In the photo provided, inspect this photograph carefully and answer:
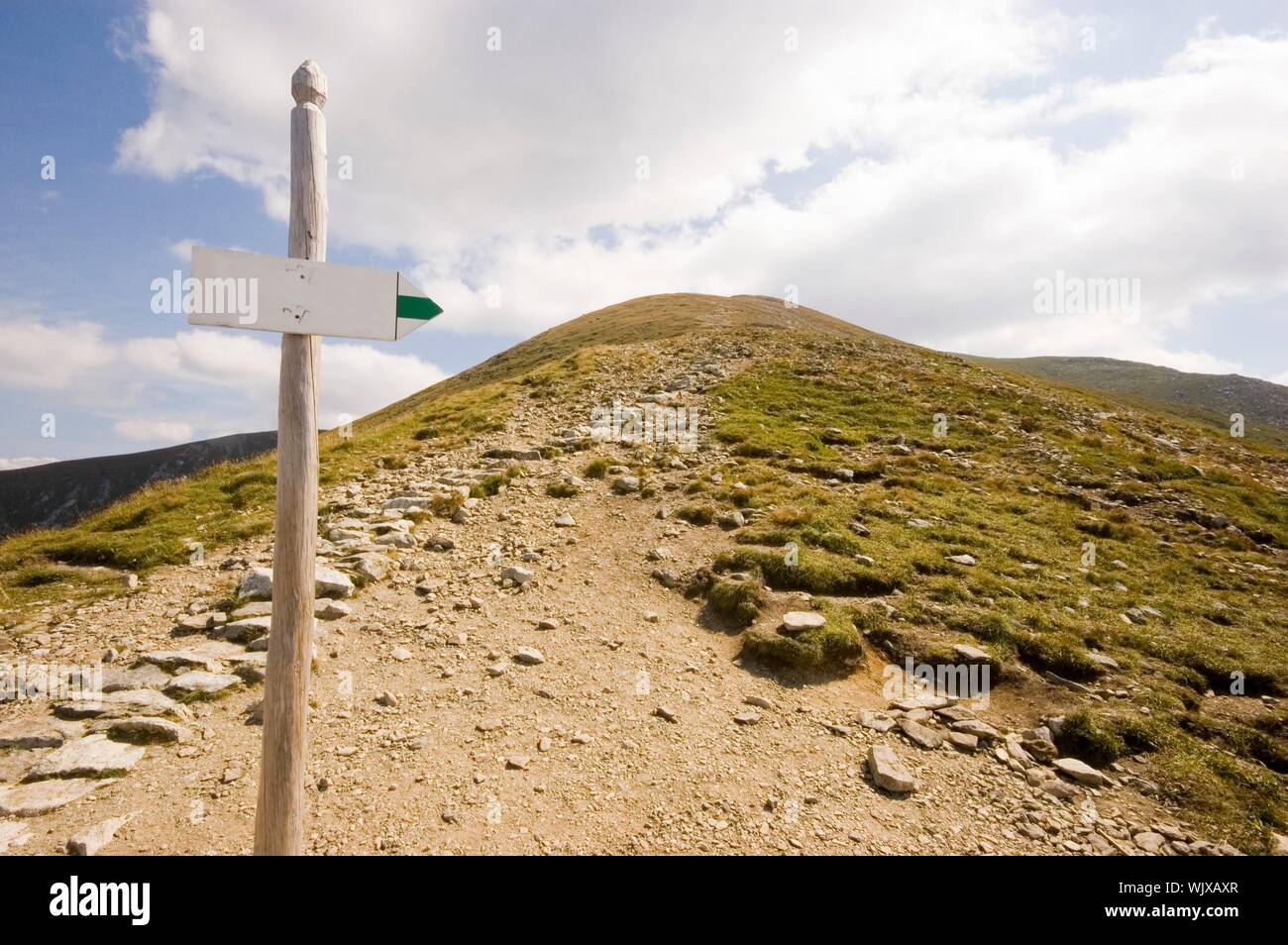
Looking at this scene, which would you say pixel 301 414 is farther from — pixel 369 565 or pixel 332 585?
pixel 369 565

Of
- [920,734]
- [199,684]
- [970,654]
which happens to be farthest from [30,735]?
[970,654]

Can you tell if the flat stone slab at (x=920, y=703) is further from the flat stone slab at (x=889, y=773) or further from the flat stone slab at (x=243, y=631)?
the flat stone slab at (x=243, y=631)

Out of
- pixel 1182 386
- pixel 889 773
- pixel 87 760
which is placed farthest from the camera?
pixel 1182 386

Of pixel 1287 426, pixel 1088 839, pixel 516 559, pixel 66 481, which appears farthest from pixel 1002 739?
pixel 1287 426

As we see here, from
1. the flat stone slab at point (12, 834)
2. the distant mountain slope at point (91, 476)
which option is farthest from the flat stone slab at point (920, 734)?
the distant mountain slope at point (91, 476)

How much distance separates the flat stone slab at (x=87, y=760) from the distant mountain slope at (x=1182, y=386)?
14776cm

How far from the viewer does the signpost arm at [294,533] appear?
3883 mm

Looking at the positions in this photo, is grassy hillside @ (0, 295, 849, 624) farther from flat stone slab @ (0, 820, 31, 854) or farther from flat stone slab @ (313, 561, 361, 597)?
flat stone slab @ (0, 820, 31, 854)

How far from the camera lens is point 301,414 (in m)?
3.92

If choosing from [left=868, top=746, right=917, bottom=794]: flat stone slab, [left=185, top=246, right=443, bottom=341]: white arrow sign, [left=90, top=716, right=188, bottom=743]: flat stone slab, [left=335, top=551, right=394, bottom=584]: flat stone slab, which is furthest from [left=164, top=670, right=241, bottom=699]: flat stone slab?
[left=868, top=746, right=917, bottom=794]: flat stone slab

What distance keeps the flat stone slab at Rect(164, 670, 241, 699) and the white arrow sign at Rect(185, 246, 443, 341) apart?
598 cm

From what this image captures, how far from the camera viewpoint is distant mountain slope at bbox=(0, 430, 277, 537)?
110 m

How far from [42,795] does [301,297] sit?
5.59 m
